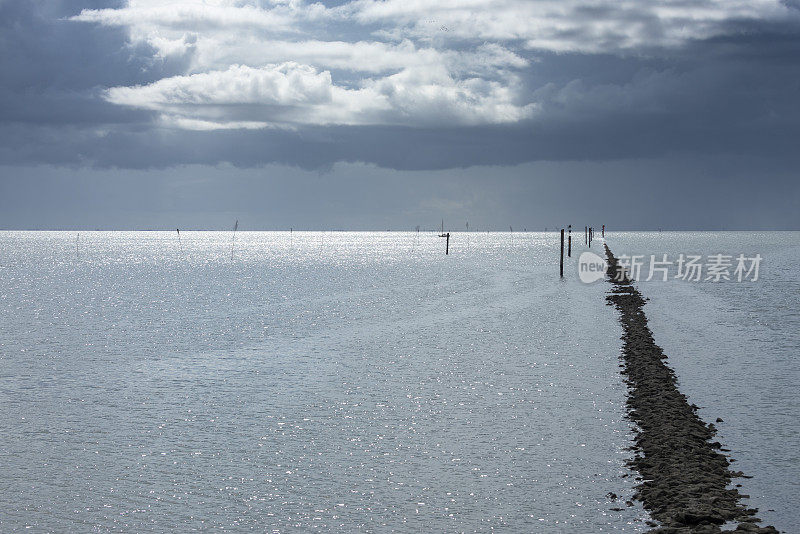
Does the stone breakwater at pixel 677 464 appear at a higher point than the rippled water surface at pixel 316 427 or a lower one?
higher

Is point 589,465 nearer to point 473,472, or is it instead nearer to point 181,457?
point 473,472

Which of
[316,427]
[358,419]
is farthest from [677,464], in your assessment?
[316,427]

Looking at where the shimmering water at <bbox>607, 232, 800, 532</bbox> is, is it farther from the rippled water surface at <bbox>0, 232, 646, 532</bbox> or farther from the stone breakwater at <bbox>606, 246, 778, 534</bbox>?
the rippled water surface at <bbox>0, 232, 646, 532</bbox>

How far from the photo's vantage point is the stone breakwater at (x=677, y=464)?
10.2m

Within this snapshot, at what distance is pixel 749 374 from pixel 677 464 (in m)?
9.92

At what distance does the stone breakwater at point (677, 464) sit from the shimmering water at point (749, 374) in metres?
0.32

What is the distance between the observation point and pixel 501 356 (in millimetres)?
25297

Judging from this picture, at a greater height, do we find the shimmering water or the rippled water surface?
the shimmering water

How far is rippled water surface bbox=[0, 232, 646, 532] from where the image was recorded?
11.0 meters

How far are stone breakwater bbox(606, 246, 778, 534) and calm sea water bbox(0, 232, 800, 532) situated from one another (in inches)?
14.2

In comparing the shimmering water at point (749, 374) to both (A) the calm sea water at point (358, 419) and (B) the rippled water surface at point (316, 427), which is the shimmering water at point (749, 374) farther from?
(B) the rippled water surface at point (316, 427)

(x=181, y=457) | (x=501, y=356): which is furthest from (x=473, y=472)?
(x=501, y=356)

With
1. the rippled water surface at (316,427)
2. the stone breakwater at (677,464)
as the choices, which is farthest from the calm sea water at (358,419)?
the stone breakwater at (677,464)

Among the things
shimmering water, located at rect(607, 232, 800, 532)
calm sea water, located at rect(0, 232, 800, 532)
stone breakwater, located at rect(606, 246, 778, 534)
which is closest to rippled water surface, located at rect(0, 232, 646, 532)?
calm sea water, located at rect(0, 232, 800, 532)
